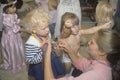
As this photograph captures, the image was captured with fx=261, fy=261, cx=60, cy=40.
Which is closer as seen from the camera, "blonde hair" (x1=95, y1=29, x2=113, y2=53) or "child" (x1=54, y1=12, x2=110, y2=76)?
"blonde hair" (x1=95, y1=29, x2=113, y2=53)

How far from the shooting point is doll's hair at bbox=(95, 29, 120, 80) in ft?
5.73

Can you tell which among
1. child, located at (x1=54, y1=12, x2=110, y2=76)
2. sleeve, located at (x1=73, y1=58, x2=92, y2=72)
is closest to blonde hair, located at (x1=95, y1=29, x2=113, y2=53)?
sleeve, located at (x1=73, y1=58, x2=92, y2=72)

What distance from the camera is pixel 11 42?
3900mm

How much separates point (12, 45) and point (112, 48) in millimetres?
2427

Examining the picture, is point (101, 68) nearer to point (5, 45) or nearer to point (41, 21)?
point (41, 21)

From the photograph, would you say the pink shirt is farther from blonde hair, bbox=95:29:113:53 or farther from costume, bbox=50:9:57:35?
costume, bbox=50:9:57:35

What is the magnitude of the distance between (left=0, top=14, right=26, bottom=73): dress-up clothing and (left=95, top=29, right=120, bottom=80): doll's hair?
2148 mm

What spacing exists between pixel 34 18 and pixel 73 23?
21.6 inches

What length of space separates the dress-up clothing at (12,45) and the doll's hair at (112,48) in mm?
2148

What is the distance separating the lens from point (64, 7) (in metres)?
3.62

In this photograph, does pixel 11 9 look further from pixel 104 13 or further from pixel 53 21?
pixel 104 13

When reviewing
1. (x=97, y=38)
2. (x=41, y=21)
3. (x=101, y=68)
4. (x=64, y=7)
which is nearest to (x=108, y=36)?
(x=97, y=38)

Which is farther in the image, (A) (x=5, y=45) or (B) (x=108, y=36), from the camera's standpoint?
(A) (x=5, y=45)

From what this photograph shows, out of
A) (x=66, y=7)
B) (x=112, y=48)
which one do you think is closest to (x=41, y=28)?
(x=112, y=48)
